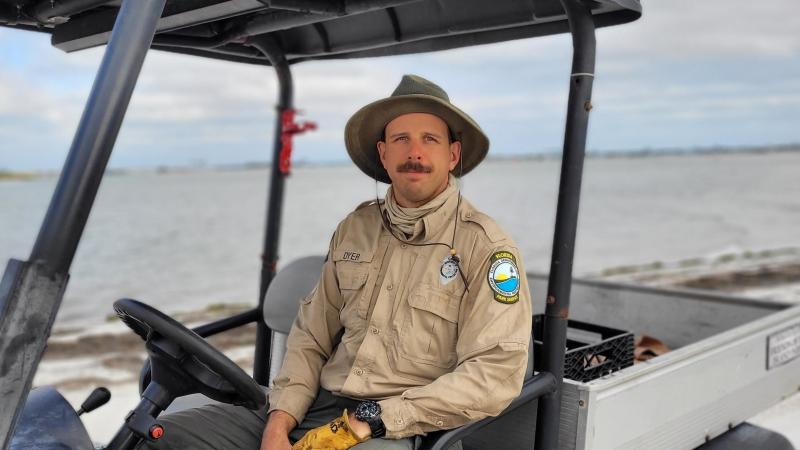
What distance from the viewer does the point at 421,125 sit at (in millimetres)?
2186

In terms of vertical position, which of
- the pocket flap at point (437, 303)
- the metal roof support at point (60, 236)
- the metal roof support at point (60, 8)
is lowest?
the pocket flap at point (437, 303)

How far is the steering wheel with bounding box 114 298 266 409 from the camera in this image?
173cm

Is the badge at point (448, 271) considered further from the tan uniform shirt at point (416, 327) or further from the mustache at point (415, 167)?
the mustache at point (415, 167)

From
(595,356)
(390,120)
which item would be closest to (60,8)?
(390,120)

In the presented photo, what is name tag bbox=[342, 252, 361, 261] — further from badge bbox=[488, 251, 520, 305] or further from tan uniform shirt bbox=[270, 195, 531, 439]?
badge bbox=[488, 251, 520, 305]

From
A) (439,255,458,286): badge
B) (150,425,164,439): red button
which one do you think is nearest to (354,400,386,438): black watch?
(439,255,458,286): badge

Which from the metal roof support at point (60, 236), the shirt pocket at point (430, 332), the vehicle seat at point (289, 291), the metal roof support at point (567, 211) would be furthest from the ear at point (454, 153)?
the metal roof support at point (60, 236)

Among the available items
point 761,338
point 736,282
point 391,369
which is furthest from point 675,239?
point 391,369

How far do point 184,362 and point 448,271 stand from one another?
74cm

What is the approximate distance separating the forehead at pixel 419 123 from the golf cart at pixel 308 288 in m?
0.36

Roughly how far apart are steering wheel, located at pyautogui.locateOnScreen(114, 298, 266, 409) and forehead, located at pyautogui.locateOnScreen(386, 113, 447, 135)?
2.80 ft

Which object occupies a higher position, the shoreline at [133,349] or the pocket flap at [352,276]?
the pocket flap at [352,276]

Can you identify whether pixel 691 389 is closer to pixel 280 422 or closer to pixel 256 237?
pixel 280 422

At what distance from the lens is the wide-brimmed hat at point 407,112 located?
2.16 meters
